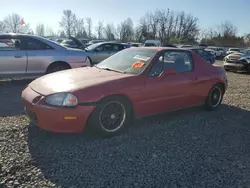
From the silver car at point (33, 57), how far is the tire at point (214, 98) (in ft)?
12.6

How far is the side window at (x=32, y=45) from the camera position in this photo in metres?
6.56

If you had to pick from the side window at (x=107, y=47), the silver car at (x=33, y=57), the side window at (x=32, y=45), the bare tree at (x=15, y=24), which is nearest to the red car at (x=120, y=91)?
the silver car at (x=33, y=57)

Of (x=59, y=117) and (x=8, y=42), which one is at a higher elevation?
(x=8, y=42)

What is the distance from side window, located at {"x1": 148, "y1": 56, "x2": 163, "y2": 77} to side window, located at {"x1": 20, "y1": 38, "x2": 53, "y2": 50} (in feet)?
13.0

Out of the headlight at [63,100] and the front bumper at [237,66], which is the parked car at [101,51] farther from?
the headlight at [63,100]

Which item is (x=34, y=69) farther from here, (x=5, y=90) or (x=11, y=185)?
(x=11, y=185)

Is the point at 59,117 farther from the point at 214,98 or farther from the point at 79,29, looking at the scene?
the point at 79,29

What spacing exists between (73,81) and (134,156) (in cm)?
143

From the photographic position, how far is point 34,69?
6672mm

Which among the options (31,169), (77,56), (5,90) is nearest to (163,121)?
(31,169)

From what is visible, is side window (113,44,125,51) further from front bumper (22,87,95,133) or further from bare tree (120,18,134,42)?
bare tree (120,18,134,42)

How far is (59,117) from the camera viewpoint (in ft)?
10.3

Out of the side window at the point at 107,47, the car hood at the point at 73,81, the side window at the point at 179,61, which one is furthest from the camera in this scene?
the side window at the point at 107,47

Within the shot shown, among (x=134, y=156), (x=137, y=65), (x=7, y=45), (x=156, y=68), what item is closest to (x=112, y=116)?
(x=134, y=156)
